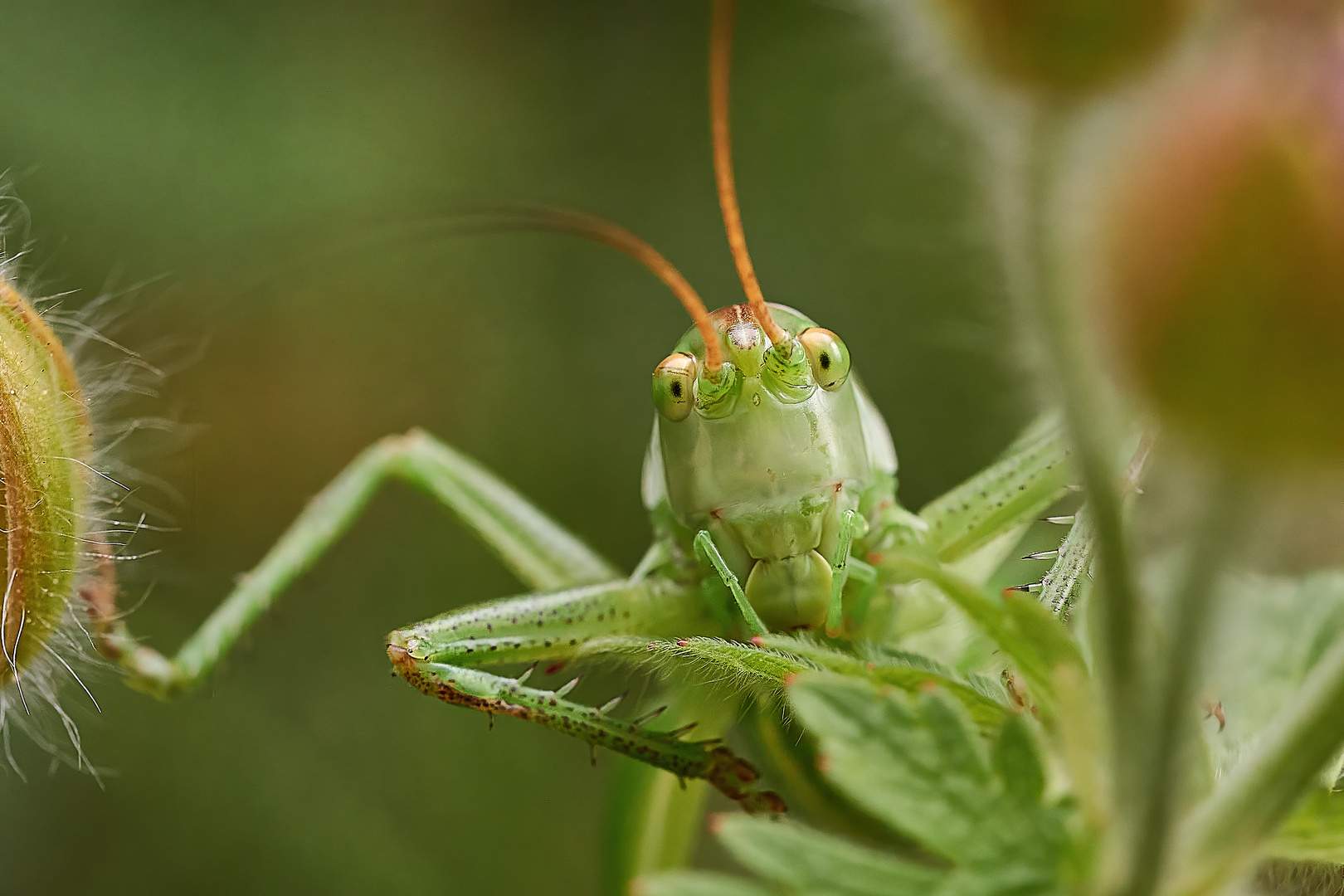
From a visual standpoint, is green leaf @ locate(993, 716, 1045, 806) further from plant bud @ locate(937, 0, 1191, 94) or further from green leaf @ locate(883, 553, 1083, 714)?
plant bud @ locate(937, 0, 1191, 94)

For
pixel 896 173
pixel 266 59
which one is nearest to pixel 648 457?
pixel 896 173

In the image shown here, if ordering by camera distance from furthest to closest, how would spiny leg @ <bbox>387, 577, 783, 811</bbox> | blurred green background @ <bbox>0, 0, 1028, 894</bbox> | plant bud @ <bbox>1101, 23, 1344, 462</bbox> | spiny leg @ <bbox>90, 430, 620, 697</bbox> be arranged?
blurred green background @ <bbox>0, 0, 1028, 894</bbox>, spiny leg @ <bbox>90, 430, 620, 697</bbox>, spiny leg @ <bbox>387, 577, 783, 811</bbox>, plant bud @ <bbox>1101, 23, 1344, 462</bbox>

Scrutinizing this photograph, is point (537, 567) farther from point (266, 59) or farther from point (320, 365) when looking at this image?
point (266, 59)

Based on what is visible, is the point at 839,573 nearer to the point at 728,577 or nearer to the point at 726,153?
the point at 728,577

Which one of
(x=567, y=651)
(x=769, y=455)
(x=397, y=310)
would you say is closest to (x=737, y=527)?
(x=769, y=455)


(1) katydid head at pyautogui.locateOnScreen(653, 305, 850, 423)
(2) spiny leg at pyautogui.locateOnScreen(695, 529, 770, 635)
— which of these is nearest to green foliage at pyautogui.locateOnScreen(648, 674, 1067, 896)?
(2) spiny leg at pyautogui.locateOnScreen(695, 529, 770, 635)

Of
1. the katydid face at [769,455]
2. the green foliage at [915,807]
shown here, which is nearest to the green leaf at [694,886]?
the green foliage at [915,807]
